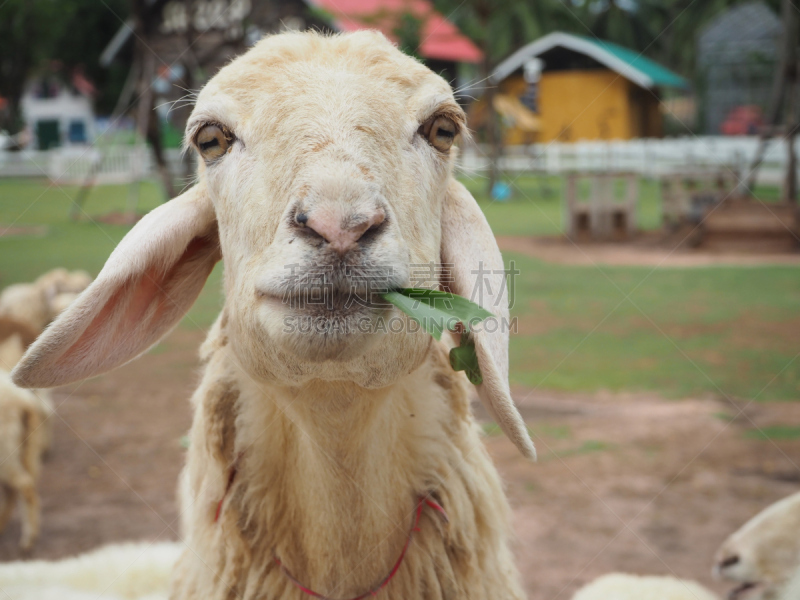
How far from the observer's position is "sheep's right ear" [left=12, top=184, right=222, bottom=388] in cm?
206

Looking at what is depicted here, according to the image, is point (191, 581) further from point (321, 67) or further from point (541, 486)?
point (541, 486)

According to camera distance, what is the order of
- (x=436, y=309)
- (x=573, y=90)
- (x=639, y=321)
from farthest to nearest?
(x=573, y=90) → (x=639, y=321) → (x=436, y=309)

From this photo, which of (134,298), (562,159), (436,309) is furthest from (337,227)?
(562,159)

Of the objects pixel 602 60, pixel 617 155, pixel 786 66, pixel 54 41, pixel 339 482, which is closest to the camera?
pixel 339 482

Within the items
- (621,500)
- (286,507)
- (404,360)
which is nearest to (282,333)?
(404,360)

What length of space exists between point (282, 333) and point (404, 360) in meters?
0.35

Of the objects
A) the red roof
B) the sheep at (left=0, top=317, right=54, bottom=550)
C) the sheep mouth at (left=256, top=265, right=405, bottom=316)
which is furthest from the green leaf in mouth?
the red roof

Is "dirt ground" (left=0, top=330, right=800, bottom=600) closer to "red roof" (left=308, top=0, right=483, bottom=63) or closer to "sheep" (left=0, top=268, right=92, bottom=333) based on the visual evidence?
"sheep" (left=0, top=268, right=92, bottom=333)

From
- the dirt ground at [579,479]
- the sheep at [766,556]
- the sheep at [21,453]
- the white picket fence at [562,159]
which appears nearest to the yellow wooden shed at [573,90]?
the white picket fence at [562,159]

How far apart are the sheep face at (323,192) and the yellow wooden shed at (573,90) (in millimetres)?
28282

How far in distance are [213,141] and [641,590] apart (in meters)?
2.32

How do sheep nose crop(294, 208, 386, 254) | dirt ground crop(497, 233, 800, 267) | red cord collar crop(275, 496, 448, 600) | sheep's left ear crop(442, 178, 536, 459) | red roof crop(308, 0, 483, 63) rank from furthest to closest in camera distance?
red roof crop(308, 0, 483, 63) < dirt ground crop(497, 233, 800, 267) < red cord collar crop(275, 496, 448, 600) < sheep's left ear crop(442, 178, 536, 459) < sheep nose crop(294, 208, 386, 254)

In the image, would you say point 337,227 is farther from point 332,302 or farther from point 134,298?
point 134,298

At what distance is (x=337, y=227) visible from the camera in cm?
162
